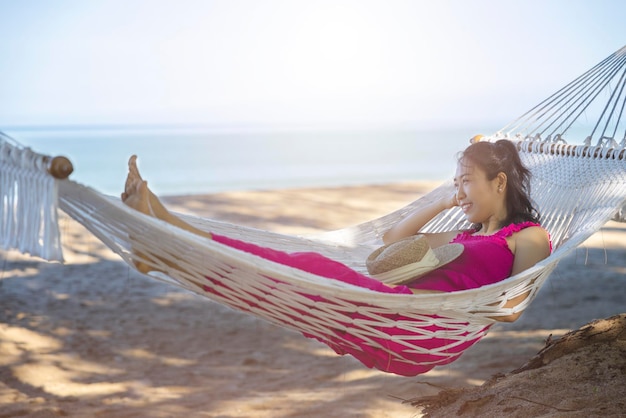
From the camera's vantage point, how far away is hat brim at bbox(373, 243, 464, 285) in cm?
164

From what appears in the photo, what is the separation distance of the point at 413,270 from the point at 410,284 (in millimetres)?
52

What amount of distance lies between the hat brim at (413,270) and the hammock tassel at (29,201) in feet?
2.51

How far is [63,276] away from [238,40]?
1906 centimetres

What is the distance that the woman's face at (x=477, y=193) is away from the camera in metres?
1.80

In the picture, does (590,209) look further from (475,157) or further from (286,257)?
(286,257)

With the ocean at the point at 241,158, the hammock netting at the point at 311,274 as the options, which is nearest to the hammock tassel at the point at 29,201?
the hammock netting at the point at 311,274

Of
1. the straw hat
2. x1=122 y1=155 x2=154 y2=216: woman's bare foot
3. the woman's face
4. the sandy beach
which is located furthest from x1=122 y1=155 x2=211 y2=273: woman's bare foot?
the woman's face

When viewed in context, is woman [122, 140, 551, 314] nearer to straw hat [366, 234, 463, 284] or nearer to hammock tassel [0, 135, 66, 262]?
straw hat [366, 234, 463, 284]

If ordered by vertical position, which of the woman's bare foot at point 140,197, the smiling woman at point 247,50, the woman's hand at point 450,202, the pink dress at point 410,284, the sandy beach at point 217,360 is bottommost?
the sandy beach at point 217,360

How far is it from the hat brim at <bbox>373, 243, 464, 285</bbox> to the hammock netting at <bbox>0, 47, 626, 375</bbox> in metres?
0.17

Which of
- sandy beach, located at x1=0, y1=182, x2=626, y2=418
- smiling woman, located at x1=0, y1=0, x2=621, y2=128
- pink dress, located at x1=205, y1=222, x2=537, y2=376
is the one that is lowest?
sandy beach, located at x1=0, y1=182, x2=626, y2=418

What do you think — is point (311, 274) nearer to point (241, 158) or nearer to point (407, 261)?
point (407, 261)

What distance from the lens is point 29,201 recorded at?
1245 mm

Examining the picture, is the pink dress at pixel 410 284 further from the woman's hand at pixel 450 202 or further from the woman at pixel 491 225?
the woman's hand at pixel 450 202
